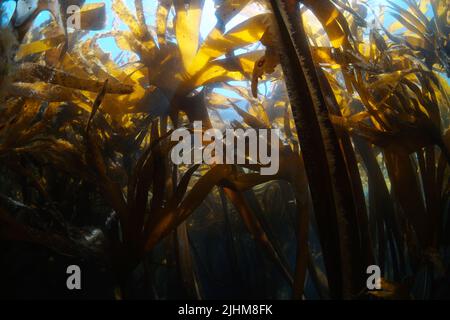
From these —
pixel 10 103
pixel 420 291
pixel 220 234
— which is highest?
pixel 10 103

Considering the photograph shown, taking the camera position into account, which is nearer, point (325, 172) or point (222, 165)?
point (325, 172)

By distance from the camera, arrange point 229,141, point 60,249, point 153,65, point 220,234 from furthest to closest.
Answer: point 220,234, point 153,65, point 229,141, point 60,249

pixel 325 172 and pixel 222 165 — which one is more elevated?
pixel 222 165

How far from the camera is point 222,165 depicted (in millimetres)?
1227

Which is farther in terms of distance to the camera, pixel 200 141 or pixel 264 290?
pixel 264 290

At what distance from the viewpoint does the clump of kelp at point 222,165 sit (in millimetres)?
814

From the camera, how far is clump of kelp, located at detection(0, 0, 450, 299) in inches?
32.1

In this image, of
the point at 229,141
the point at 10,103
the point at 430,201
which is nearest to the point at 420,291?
the point at 430,201

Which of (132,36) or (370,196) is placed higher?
(132,36)

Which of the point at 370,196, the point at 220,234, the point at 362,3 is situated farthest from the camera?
the point at 220,234

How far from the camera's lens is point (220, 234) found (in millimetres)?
2434

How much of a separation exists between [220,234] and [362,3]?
2095mm

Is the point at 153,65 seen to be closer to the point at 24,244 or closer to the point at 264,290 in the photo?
the point at 24,244

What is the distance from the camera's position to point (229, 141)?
1.33 metres
